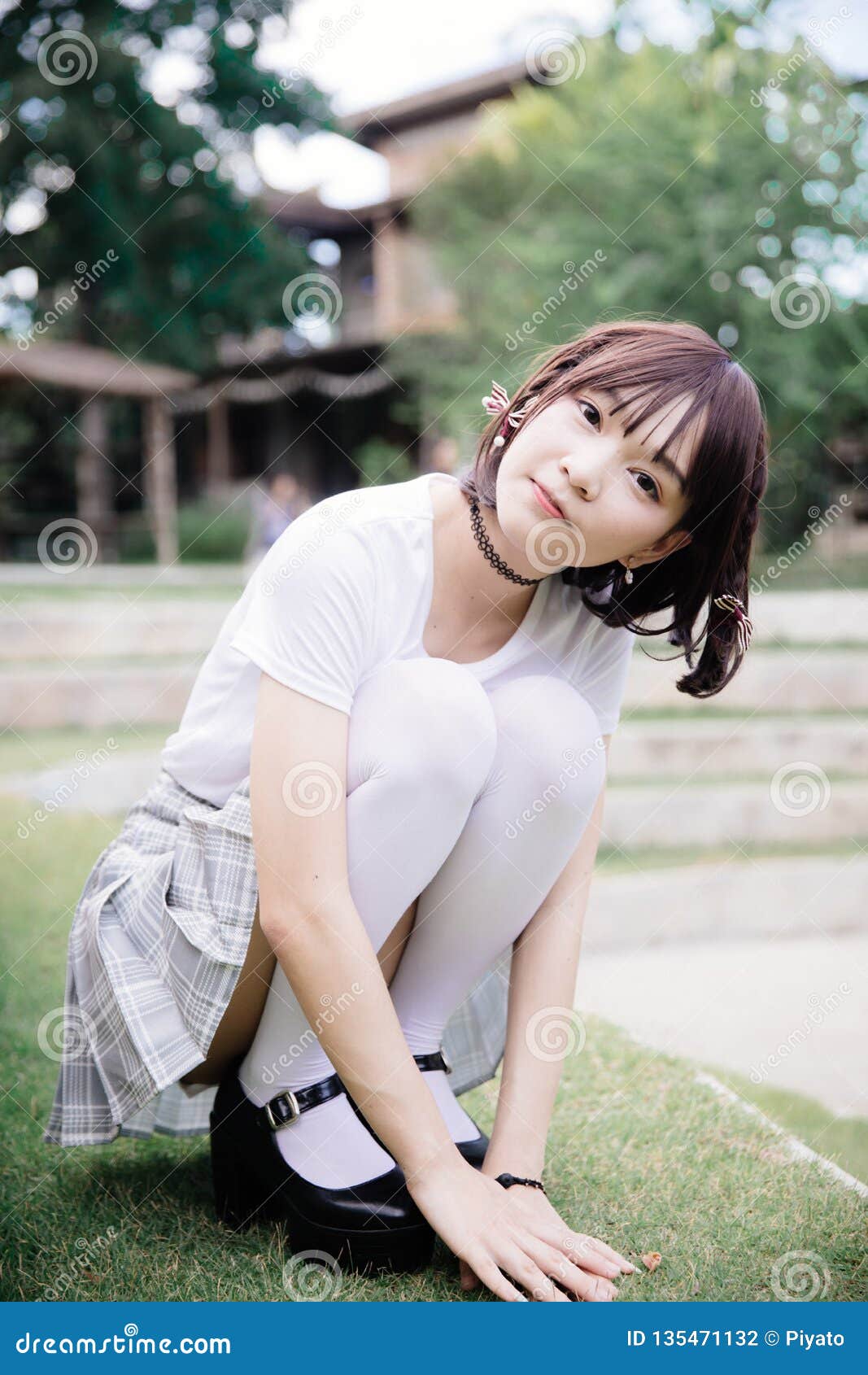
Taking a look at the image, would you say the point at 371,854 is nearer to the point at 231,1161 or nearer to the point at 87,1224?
the point at 231,1161

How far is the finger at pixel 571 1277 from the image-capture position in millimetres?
1017

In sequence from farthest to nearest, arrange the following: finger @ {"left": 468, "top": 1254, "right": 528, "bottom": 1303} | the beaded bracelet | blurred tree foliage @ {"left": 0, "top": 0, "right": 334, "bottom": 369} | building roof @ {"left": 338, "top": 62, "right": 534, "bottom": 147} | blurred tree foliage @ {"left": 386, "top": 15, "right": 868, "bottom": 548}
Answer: building roof @ {"left": 338, "top": 62, "right": 534, "bottom": 147} < blurred tree foliage @ {"left": 0, "top": 0, "right": 334, "bottom": 369} < blurred tree foliage @ {"left": 386, "top": 15, "right": 868, "bottom": 548} < the beaded bracelet < finger @ {"left": 468, "top": 1254, "right": 528, "bottom": 1303}

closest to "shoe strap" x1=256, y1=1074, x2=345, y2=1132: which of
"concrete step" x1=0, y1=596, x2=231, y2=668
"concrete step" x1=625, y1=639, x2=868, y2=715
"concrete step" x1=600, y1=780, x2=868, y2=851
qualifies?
"concrete step" x1=600, y1=780, x2=868, y2=851

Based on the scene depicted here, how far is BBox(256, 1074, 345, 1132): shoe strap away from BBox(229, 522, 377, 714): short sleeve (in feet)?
1.22

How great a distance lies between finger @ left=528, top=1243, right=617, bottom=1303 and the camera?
3.34 feet

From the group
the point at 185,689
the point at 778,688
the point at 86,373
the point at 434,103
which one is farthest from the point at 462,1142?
the point at 434,103

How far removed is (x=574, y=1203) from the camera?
1273 mm

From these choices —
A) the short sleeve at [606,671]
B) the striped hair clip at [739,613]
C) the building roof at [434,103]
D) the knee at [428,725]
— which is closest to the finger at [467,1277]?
the knee at [428,725]

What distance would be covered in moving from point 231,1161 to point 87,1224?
16 centimetres

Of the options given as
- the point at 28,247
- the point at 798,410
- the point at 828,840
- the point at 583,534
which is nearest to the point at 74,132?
the point at 28,247

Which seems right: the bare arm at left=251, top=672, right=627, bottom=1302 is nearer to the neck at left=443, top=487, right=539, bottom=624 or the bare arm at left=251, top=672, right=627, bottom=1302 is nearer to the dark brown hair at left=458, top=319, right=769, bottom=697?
the neck at left=443, top=487, right=539, bottom=624

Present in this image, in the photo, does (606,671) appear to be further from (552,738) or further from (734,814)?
(734,814)

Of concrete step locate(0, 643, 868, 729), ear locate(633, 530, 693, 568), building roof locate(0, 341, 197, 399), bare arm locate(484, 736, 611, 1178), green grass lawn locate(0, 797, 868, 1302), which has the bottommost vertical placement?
building roof locate(0, 341, 197, 399)

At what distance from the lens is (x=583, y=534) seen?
111 cm
